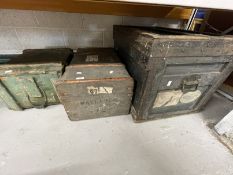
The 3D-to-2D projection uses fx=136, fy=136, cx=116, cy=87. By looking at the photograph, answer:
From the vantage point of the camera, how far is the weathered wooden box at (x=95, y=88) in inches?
30.7

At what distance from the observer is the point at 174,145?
2.81 feet

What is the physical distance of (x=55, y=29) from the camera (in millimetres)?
1192

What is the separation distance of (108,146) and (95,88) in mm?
372

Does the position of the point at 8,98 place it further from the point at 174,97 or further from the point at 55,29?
the point at 174,97

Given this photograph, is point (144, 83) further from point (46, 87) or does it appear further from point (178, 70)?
point (46, 87)

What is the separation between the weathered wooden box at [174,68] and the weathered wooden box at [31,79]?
1.71 feet

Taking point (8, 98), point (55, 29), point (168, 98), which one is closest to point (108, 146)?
point (168, 98)

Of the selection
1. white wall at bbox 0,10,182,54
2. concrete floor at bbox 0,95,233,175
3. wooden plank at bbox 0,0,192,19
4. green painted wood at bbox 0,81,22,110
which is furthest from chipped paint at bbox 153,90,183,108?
green painted wood at bbox 0,81,22,110

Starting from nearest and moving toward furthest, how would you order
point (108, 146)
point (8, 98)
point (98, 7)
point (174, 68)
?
point (174, 68) → point (108, 146) → point (8, 98) → point (98, 7)

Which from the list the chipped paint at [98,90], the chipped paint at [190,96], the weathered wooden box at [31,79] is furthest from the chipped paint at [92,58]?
the chipped paint at [190,96]

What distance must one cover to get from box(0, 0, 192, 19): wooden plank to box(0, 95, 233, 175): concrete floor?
0.81 m

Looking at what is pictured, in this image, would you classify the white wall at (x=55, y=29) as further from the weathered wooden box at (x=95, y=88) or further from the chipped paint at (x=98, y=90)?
the chipped paint at (x=98, y=90)

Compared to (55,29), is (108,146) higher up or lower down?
lower down

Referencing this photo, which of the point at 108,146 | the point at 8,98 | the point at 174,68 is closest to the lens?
the point at 174,68
